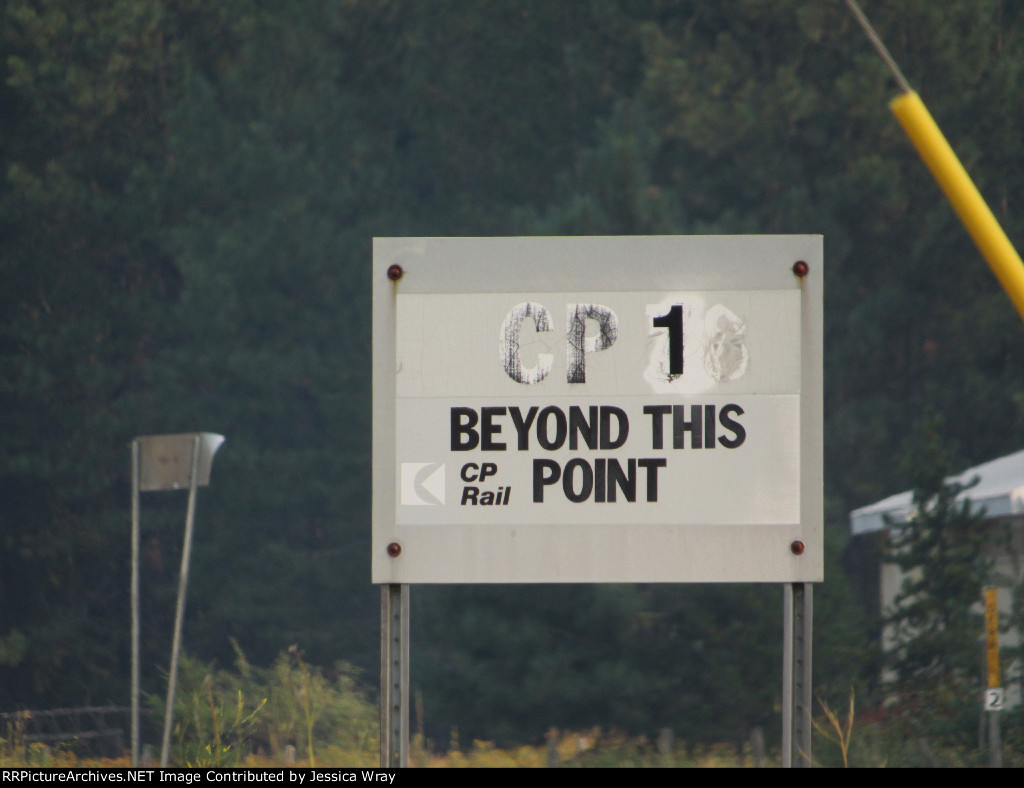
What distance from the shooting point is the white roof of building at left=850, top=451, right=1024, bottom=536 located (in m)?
A: 18.4

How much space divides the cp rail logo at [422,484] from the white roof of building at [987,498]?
568 inches

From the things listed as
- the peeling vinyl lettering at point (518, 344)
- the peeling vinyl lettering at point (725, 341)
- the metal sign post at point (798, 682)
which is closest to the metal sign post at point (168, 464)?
the peeling vinyl lettering at point (518, 344)

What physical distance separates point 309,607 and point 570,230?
12244 millimetres

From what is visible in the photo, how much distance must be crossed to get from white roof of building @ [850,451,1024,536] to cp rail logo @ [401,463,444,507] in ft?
47.4

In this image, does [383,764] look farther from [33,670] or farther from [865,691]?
[33,670]

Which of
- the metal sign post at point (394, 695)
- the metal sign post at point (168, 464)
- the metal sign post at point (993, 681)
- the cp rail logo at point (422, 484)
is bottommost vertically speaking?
the metal sign post at point (993, 681)

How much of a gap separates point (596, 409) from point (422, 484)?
65 cm

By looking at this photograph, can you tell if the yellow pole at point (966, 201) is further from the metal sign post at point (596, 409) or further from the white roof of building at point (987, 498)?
the white roof of building at point (987, 498)

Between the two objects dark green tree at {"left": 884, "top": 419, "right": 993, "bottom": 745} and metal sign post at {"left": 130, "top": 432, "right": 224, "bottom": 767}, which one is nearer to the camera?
metal sign post at {"left": 130, "top": 432, "right": 224, "bottom": 767}

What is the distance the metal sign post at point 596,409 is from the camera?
4539 millimetres

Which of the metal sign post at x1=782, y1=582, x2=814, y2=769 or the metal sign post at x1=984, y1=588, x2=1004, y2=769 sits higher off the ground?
the metal sign post at x1=782, y1=582, x2=814, y2=769

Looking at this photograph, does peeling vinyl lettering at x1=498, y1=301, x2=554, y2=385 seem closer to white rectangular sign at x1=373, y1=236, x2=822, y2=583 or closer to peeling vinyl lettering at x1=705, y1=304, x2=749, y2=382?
white rectangular sign at x1=373, y1=236, x2=822, y2=583

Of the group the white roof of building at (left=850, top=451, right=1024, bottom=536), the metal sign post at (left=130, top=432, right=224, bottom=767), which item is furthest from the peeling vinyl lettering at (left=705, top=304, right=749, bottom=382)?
the white roof of building at (left=850, top=451, right=1024, bottom=536)

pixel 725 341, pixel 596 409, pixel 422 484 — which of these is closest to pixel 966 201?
pixel 725 341
